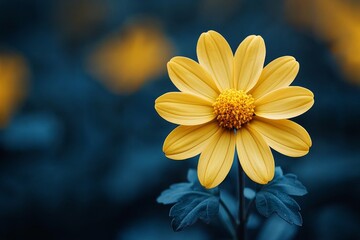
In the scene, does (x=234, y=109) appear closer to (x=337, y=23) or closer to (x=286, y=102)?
(x=286, y=102)

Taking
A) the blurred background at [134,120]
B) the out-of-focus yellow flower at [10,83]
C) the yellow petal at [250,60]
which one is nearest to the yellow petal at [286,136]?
the yellow petal at [250,60]

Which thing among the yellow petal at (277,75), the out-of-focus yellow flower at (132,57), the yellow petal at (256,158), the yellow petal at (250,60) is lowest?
the yellow petal at (256,158)

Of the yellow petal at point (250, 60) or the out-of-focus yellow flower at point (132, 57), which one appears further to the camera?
the out-of-focus yellow flower at point (132, 57)

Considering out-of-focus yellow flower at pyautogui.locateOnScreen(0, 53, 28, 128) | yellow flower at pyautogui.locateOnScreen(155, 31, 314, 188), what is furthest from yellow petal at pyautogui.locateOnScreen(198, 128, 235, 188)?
out-of-focus yellow flower at pyautogui.locateOnScreen(0, 53, 28, 128)

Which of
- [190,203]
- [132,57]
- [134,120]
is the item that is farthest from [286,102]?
[132,57]

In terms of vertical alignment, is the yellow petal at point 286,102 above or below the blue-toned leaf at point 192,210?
above

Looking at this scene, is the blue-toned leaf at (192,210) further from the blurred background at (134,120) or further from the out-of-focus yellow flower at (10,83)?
the out-of-focus yellow flower at (10,83)

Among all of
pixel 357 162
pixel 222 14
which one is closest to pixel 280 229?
pixel 357 162
